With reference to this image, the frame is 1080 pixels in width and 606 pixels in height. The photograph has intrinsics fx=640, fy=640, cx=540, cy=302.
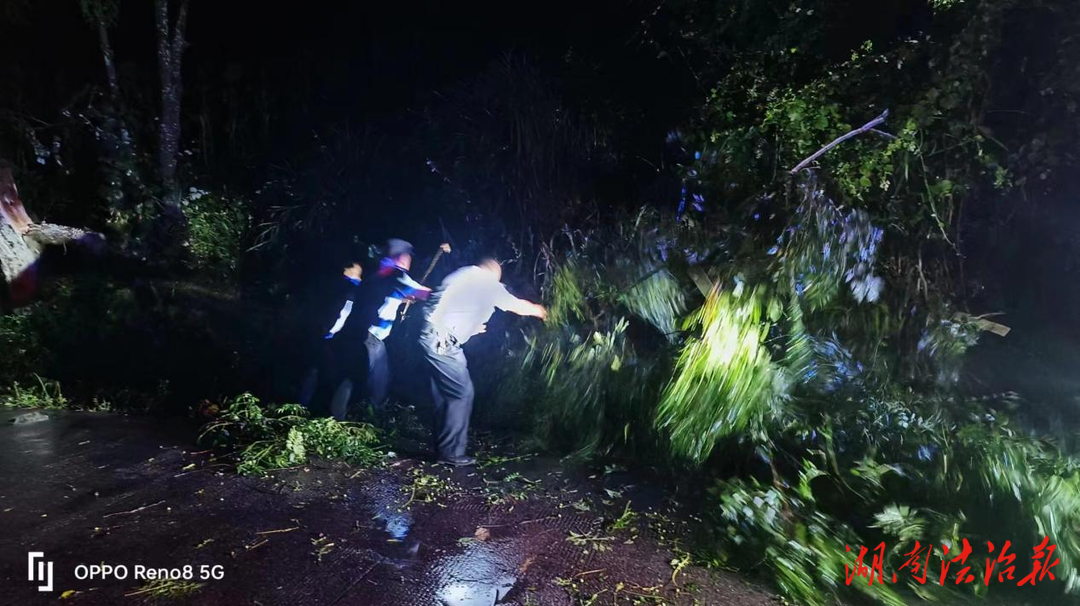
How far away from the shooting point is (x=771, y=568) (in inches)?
129

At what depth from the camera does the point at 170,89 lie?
8500 millimetres

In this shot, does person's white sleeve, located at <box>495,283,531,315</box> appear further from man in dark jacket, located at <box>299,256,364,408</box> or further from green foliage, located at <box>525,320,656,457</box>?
man in dark jacket, located at <box>299,256,364,408</box>

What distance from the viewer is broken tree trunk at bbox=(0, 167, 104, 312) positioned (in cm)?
748

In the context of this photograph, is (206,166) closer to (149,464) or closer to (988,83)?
(149,464)

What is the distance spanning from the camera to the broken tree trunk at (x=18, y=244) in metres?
7.48

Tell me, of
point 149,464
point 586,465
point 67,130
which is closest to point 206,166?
point 67,130

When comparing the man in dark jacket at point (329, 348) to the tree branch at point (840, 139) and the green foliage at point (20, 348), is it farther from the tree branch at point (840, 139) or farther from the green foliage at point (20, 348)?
the tree branch at point (840, 139)

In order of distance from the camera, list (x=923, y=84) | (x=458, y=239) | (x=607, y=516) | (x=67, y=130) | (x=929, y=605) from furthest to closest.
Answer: (x=67, y=130), (x=458, y=239), (x=923, y=84), (x=607, y=516), (x=929, y=605)

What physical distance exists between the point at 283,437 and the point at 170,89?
6.09 metres

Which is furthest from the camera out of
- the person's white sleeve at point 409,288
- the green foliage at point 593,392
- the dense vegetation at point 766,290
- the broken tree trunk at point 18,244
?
the broken tree trunk at point 18,244

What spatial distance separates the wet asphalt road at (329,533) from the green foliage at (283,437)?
0.56ft

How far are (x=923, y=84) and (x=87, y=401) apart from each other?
8531 mm

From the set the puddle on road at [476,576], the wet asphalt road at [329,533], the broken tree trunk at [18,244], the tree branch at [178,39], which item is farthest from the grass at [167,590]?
the tree branch at [178,39]

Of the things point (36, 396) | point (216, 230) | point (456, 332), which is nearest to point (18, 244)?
point (216, 230)
